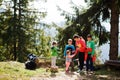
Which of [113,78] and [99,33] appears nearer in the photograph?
[113,78]

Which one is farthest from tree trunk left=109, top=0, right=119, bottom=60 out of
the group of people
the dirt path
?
the dirt path

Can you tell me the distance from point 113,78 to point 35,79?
3594 millimetres

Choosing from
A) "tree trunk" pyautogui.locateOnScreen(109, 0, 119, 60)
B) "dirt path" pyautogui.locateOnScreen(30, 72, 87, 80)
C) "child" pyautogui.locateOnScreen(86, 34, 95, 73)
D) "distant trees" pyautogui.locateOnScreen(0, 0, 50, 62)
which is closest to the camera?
"dirt path" pyautogui.locateOnScreen(30, 72, 87, 80)

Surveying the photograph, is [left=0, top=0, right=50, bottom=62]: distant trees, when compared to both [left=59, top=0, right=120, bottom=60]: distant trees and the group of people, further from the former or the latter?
the group of people

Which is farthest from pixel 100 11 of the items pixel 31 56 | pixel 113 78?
pixel 113 78

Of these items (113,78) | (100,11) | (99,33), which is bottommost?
(113,78)

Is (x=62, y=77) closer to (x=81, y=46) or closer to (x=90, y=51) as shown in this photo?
(x=81, y=46)

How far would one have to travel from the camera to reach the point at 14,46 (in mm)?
32625

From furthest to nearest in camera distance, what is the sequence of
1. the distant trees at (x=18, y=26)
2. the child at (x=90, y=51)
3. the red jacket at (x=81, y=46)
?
the distant trees at (x=18, y=26), the child at (x=90, y=51), the red jacket at (x=81, y=46)

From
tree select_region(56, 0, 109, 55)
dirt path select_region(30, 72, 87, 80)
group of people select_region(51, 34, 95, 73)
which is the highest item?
tree select_region(56, 0, 109, 55)

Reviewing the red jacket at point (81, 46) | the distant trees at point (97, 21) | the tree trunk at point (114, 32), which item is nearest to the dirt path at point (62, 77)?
the red jacket at point (81, 46)

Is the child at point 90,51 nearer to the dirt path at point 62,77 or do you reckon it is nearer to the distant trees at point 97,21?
the dirt path at point 62,77

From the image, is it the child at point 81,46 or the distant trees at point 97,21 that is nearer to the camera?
the child at point 81,46

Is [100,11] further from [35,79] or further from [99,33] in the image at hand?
[35,79]
